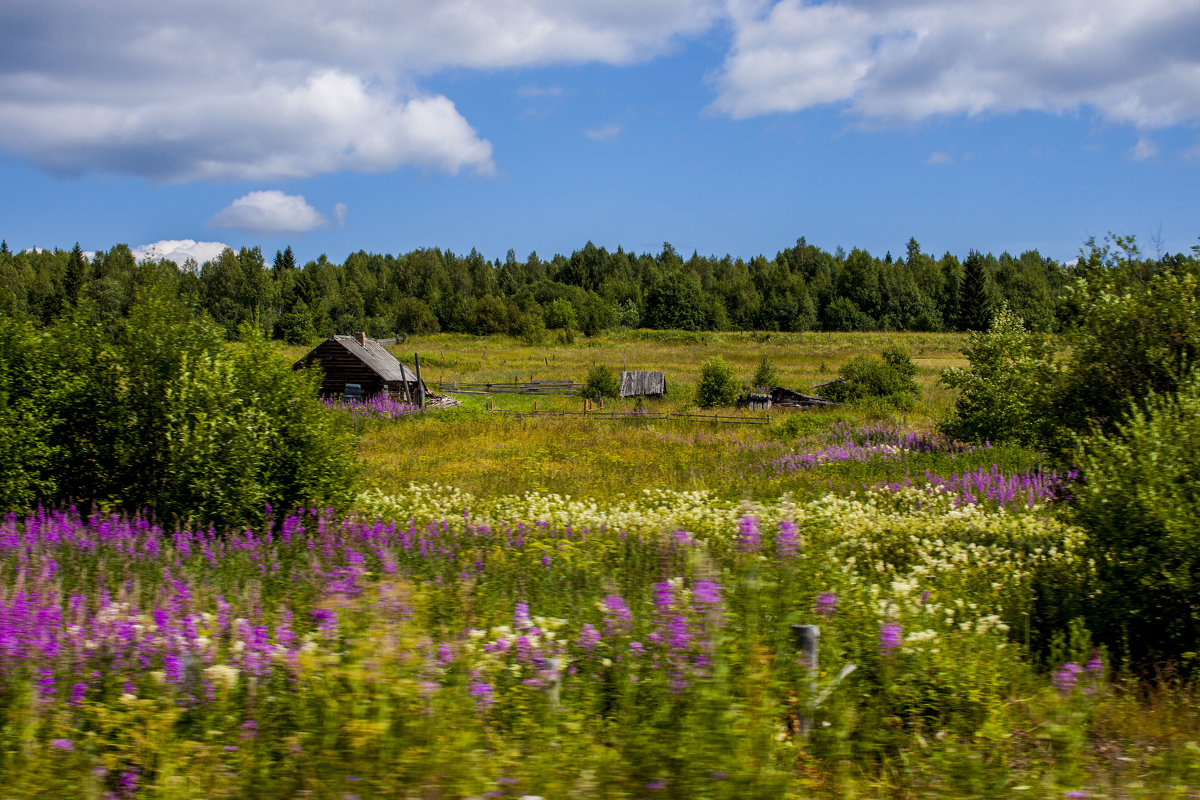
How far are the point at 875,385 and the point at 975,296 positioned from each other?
83028mm

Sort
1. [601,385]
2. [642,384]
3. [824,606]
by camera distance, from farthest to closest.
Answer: [642,384], [601,385], [824,606]

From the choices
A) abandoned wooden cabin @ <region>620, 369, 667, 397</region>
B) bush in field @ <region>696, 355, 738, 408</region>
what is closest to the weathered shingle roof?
abandoned wooden cabin @ <region>620, 369, 667, 397</region>

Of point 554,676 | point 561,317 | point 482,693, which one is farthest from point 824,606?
point 561,317

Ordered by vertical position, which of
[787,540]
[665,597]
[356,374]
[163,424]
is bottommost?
[665,597]

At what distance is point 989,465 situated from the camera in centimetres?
1552

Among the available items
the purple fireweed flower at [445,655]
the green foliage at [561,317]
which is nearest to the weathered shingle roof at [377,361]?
the purple fireweed flower at [445,655]

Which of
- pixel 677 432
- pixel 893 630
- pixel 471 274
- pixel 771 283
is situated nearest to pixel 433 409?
pixel 677 432

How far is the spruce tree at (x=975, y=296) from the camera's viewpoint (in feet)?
331

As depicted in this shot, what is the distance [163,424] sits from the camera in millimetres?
9656

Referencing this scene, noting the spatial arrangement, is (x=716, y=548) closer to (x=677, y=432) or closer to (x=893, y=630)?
(x=893, y=630)

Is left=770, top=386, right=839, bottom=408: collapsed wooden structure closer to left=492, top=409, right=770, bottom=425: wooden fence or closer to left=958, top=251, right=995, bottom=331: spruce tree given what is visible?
left=492, top=409, right=770, bottom=425: wooden fence

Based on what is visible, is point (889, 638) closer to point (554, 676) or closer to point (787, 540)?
point (787, 540)

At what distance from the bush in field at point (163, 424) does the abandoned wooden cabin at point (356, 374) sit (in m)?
23.4

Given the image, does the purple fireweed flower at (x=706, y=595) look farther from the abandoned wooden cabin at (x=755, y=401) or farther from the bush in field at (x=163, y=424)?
the abandoned wooden cabin at (x=755, y=401)
